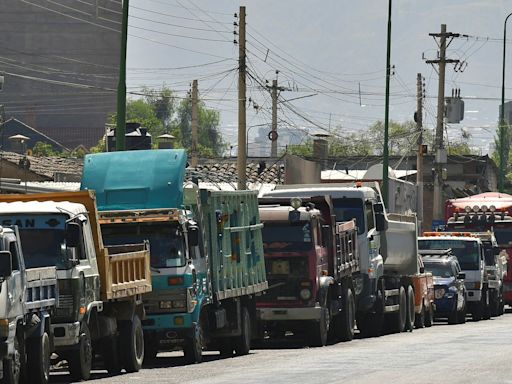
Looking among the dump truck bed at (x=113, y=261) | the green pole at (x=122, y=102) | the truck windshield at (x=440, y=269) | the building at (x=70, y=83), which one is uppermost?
the building at (x=70, y=83)

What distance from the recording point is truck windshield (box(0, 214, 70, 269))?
25453mm

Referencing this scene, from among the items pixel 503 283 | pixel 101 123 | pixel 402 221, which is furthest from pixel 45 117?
pixel 402 221

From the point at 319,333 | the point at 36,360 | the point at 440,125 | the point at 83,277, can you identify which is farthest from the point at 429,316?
the point at 440,125

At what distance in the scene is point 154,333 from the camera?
29562mm

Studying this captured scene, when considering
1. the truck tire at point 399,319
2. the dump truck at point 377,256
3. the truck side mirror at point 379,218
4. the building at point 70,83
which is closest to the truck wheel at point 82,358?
the dump truck at point 377,256

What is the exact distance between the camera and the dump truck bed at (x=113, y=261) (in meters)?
26.7

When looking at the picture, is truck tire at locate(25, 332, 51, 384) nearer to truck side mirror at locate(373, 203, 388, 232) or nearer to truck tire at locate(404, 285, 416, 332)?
truck side mirror at locate(373, 203, 388, 232)

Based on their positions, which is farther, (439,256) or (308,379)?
(439,256)

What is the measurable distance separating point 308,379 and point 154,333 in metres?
5.64

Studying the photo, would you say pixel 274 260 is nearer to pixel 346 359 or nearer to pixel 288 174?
pixel 346 359

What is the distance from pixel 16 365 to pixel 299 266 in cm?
→ 1252

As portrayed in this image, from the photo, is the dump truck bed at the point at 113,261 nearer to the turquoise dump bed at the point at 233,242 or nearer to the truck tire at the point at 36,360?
the truck tire at the point at 36,360

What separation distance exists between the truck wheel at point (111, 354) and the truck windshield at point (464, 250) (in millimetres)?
25460

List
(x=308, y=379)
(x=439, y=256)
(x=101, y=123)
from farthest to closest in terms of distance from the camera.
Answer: (x=101, y=123) → (x=439, y=256) → (x=308, y=379)
